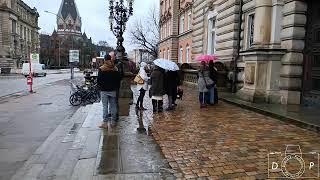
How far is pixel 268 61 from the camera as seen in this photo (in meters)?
15.3

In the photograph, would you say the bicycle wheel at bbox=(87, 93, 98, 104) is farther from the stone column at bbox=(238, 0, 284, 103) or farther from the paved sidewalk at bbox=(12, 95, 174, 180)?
the paved sidewalk at bbox=(12, 95, 174, 180)

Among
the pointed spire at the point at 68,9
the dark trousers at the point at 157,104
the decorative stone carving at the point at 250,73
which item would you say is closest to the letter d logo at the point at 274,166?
the dark trousers at the point at 157,104

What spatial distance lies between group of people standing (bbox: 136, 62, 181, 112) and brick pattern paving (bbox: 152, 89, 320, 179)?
0.91 metres

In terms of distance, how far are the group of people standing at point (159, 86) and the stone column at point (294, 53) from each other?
389 centimetres

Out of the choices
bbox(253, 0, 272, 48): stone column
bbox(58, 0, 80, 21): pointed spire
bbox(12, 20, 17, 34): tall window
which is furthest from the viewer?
bbox(58, 0, 80, 21): pointed spire

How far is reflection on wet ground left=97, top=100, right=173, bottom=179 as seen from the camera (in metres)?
6.57

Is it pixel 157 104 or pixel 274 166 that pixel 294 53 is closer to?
pixel 157 104

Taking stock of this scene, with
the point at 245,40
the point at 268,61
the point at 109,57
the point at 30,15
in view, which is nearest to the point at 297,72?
the point at 268,61

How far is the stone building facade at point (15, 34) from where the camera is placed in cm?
8956

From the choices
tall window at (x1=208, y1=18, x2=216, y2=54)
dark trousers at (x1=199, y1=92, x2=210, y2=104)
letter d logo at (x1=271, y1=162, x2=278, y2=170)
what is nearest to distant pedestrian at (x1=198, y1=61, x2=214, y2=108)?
dark trousers at (x1=199, y1=92, x2=210, y2=104)

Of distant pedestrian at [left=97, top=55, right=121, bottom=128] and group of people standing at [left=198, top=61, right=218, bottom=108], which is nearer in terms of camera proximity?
distant pedestrian at [left=97, top=55, right=121, bottom=128]

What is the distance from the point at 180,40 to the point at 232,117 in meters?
32.4

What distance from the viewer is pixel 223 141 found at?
874 cm

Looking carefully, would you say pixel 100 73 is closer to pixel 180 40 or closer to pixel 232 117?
pixel 232 117
